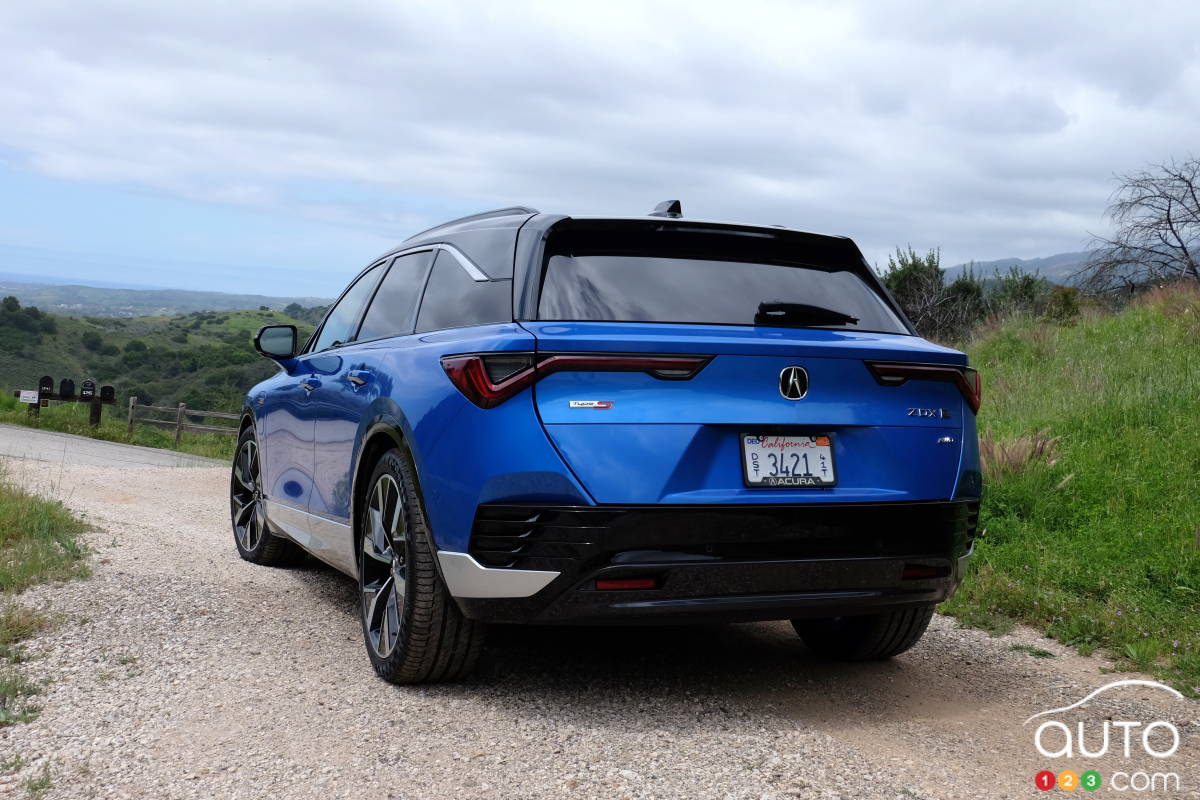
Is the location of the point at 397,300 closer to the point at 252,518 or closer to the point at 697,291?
the point at 697,291

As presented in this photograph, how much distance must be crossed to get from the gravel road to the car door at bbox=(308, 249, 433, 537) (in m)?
0.60

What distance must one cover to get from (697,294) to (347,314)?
2624 mm

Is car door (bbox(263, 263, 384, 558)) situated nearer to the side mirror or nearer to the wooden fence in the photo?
the side mirror

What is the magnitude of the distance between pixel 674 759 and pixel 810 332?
1.50 m

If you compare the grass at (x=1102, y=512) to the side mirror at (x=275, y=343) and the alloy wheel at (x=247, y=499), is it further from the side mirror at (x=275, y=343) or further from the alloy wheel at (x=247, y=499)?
the alloy wheel at (x=247, y=499)

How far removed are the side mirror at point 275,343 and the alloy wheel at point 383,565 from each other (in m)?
2.05

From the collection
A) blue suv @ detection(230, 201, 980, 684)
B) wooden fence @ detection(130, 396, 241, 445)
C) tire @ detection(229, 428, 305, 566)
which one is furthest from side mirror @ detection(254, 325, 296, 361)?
wooden fence @ detection(130, 396, 241, 445)

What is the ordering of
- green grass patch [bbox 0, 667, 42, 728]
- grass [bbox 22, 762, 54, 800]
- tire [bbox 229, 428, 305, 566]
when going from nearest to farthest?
grass [bbox 22, 762, 54, 800] < green grass patch [bbox 0, 667, 42, 728] < tire [bbox 229, 428, 305, 566]

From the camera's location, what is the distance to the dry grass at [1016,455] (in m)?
7.66

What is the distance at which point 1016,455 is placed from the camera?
302 inches

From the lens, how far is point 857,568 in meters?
3.74

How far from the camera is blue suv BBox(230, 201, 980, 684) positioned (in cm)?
350

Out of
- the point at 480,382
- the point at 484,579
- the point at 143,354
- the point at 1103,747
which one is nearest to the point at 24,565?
the point at 484,579

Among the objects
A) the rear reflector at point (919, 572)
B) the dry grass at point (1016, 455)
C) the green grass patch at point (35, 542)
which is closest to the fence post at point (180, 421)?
the green grass patch at point (35, 542)
